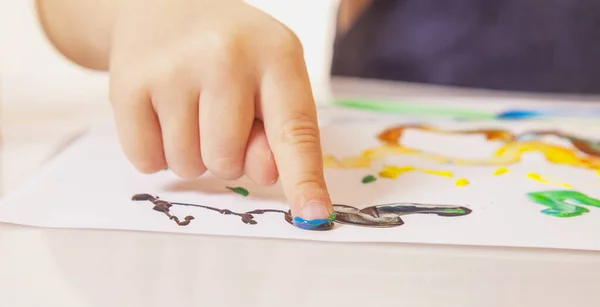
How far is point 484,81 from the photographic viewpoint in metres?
0.84

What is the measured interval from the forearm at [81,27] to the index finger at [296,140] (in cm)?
17

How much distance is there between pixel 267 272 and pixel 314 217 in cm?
5

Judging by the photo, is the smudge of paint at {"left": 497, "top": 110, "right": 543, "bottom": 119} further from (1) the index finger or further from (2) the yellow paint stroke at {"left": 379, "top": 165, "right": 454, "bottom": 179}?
(1) the index finger

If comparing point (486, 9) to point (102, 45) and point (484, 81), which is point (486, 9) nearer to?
point (484, 81)

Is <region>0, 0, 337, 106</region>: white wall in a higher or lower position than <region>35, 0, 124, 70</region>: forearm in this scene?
higher

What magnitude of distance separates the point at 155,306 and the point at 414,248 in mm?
153

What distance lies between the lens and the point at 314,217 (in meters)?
0.38

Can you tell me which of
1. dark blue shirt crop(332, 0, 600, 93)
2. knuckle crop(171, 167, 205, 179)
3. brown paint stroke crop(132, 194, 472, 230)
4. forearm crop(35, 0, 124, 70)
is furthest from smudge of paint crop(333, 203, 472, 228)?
dark blue shirt crop(332, 0, 600, 93)

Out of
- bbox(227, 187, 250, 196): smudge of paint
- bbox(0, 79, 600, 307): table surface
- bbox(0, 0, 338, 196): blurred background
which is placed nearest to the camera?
bbox(0, 79, 600, 307): table surface

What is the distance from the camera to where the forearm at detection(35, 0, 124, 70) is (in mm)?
504

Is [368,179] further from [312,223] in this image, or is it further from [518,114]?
[518,114]

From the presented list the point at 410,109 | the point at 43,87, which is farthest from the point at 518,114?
the point at 43,87

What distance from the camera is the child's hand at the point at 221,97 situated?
40 cm

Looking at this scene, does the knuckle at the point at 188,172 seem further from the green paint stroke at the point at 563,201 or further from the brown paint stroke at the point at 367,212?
the green paint stroke at the point at 563,201
